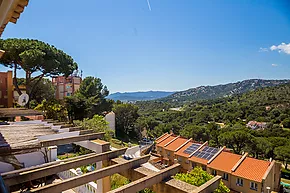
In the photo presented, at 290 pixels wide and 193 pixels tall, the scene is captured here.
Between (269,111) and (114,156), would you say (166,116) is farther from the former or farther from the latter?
(114,156)

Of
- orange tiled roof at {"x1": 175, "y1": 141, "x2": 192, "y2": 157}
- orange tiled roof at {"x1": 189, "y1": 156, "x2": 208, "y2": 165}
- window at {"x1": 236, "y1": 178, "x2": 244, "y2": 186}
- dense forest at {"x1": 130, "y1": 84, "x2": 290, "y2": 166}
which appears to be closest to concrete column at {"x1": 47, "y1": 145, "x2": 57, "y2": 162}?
window at {"x1": 236, "y1": 178, "x2": 244, "y2": 186}

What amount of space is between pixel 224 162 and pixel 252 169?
2.26 m

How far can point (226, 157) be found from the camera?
17922 mm

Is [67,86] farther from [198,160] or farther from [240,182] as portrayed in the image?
[240,182]

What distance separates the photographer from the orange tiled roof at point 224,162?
16.7 m

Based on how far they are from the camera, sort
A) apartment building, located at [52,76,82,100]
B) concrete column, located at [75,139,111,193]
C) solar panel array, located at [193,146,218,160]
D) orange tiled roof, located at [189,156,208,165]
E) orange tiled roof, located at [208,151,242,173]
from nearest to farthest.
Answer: concrete column, located at [75,139,111,193] → orange tiled roof, located at [208,151,242,173] → orange tiled roof, located at [189,156,208,165] → solar panel array, located at [193,146,218,160] → apartment building, located at [52,76,82,100]

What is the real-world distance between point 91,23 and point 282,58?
30324 mm

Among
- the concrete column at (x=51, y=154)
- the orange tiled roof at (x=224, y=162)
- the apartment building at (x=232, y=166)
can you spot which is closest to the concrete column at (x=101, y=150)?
the concrete column at (x=51, y=154)

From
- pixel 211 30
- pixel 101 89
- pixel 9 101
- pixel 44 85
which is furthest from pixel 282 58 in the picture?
pixel 9 101

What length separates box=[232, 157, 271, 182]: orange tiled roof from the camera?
14887 mm

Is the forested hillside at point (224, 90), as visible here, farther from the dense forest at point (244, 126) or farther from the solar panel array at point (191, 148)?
the solar panel array at point (191, 148)

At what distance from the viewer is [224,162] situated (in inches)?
684

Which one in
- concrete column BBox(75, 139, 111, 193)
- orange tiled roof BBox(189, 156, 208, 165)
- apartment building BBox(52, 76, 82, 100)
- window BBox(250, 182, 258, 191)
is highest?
apartment building BBox(52, 76, 82, 100)

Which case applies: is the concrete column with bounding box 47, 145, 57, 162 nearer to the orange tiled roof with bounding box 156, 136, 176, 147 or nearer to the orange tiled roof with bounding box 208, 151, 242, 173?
the orange tiled roof with bounding box 208, 151, 242, 173
